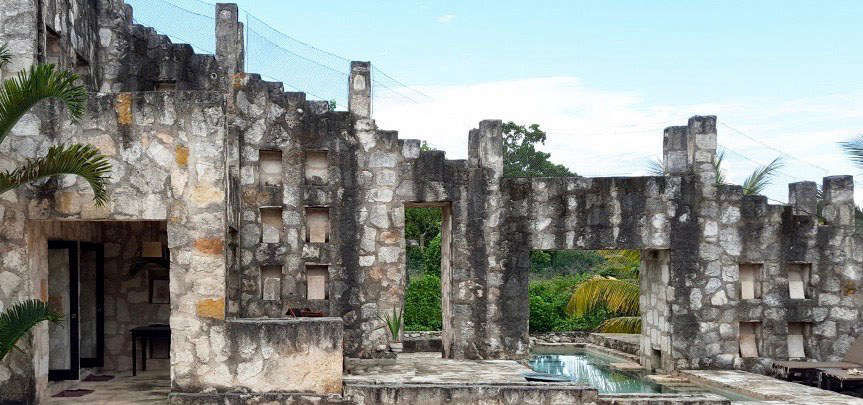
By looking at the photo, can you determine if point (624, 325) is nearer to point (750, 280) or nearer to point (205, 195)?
point (750, 280)

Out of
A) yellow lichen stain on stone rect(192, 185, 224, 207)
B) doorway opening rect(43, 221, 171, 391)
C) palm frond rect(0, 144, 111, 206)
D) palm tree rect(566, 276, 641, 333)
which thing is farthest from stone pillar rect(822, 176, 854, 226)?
palm frond rect(0, 144, 111, 206)

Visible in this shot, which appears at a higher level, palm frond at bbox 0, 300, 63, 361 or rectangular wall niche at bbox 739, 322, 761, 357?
palm frond at bbox 0, 300, 63, 361

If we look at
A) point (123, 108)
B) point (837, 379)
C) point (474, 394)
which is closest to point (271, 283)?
point (474, 394)

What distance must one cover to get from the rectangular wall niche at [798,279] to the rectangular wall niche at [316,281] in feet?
23.7

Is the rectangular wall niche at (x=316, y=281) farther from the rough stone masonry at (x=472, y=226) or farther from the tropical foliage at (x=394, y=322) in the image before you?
the tropical foliage at (x=394, y=322)

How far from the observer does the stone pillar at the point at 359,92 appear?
1334 cm

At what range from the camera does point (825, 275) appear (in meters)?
13.9

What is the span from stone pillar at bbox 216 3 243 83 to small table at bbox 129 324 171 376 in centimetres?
391

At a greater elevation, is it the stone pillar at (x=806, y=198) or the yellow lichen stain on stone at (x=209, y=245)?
the stone pillar at (x=806, y=198)

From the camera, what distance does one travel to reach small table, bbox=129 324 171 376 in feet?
37.7

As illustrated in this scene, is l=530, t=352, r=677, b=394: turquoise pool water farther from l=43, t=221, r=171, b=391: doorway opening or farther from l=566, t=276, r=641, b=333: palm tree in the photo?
l=43, t=221, r=171, b=391: doorway opening

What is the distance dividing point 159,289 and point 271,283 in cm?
165

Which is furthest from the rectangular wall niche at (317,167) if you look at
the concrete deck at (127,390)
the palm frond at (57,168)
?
the palm frond at (57,168)

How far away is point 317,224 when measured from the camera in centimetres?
1330
